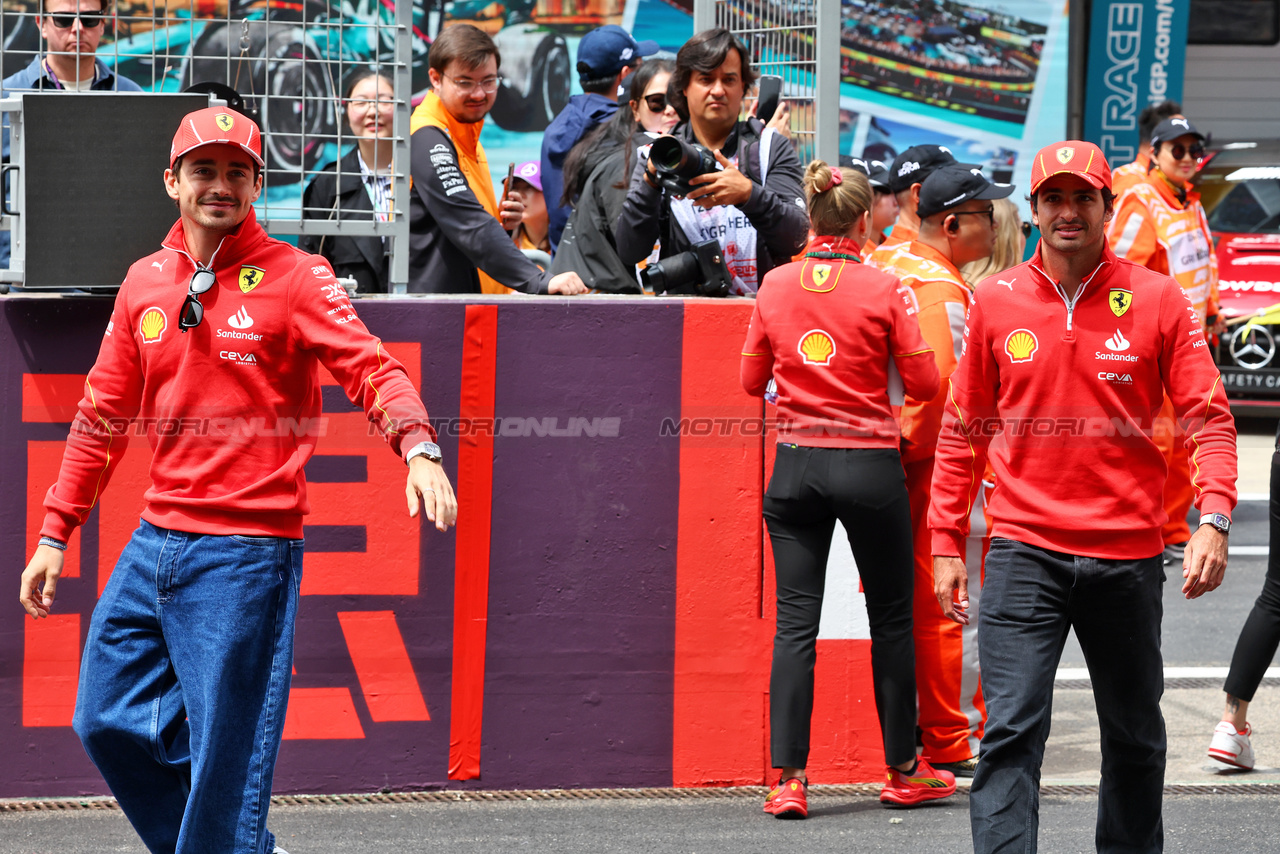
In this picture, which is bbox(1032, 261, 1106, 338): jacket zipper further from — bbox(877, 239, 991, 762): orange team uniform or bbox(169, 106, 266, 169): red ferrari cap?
bbox(169, 106, 266, 169): red ferrari cap

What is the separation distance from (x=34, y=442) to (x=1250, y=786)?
4.30m

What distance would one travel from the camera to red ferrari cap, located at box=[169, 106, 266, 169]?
144 inches

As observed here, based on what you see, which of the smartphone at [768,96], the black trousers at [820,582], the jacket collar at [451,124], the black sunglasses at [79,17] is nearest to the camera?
the black trousers at [820,582]

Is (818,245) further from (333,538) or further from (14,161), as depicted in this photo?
(14,161)

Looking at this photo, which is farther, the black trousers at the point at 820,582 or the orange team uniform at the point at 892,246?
the orange team uniform at the point at 892,246

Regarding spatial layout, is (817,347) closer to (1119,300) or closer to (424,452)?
(1119,300)

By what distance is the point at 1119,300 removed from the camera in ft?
12.7

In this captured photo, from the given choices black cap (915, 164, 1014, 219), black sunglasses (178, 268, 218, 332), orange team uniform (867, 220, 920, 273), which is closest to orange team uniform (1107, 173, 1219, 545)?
orange team uniform (867, 220, 920, 273)

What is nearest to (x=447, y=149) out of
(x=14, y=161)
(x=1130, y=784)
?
(x=14, y=161)

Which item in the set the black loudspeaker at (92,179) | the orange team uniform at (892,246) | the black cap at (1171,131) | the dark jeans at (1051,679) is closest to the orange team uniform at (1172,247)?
the black cap at (1171,131)

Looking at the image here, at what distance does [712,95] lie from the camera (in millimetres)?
5371

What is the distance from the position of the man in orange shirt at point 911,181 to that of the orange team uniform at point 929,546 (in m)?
0.33

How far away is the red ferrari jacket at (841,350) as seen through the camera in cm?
476

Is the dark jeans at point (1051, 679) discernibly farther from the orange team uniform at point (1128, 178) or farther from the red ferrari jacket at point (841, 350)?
the orange team uniform at point (1128, 178)
